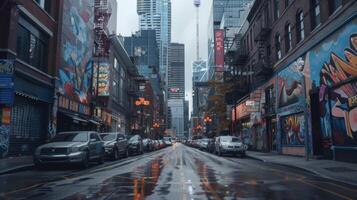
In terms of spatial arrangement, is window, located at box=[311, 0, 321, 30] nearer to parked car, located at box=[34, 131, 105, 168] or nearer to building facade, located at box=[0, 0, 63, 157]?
parked car, located at box=[34, 131, 105, 168]

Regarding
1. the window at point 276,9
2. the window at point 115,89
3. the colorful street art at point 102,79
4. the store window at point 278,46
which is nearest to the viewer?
the store window at point 278,46

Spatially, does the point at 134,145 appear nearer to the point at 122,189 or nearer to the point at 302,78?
the point at 302,78

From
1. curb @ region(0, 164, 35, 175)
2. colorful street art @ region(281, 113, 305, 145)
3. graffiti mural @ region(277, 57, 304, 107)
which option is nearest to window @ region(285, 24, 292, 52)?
graffiti mural @ region(277, 57, 304, 107)

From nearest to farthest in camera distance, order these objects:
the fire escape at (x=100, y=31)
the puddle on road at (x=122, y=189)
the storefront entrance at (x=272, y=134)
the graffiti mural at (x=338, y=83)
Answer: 1. the puddle on road at (x=122, y=189)
2. the graffiti mural at (x=338, y=83)
3. the storefront entrance at (x=272, y=134)
4. the fire escape at (x=100, y=31)

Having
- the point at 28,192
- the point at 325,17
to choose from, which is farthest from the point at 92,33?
the point at 28,192

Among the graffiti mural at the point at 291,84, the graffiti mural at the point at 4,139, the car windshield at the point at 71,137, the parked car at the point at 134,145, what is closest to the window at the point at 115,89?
the parked car at the point at 134,145

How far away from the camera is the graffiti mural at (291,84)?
1180 inches

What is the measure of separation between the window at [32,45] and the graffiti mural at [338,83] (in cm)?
1846

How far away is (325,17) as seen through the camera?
2534 cm

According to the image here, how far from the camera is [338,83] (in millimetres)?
22844

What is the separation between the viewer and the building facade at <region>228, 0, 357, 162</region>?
2242 centimetres

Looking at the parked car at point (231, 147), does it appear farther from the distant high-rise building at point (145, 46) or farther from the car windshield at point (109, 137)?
the distant high-rise building at point (145, 46)

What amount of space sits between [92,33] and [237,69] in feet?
71.8

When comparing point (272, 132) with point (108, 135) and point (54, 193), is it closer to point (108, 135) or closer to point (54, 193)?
point (108, 135)
